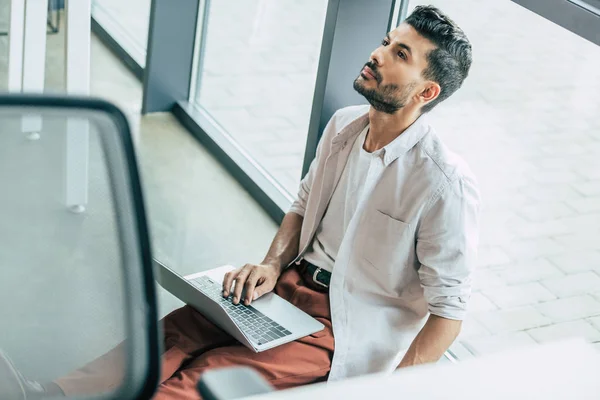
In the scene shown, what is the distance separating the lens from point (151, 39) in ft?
13.2

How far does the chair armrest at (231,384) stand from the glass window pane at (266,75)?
2.37 meters

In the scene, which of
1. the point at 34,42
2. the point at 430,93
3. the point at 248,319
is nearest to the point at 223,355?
the point at 248,319

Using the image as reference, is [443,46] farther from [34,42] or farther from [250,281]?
[34,42]

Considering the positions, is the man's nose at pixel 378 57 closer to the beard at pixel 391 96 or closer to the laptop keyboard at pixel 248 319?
the beard at pixel 391 96

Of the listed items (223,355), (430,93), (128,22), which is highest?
(430,93)

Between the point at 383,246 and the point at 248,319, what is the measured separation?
0.35 meters

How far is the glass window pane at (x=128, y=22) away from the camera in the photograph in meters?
4.75

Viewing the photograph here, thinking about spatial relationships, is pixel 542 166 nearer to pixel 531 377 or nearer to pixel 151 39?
pixel 531 377

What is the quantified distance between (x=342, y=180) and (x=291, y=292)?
30cm

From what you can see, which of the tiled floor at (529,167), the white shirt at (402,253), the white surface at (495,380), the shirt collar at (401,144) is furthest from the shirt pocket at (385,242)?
the white surface at (495,380)

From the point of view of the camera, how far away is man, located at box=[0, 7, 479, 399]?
74.2 inches

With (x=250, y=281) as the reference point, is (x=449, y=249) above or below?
above

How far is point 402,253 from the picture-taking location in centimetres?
196

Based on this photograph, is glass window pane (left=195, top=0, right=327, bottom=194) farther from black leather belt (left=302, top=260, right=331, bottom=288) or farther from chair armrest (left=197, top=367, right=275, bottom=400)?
chair armrest (left=197, top=367, right=275, bottom=400)
